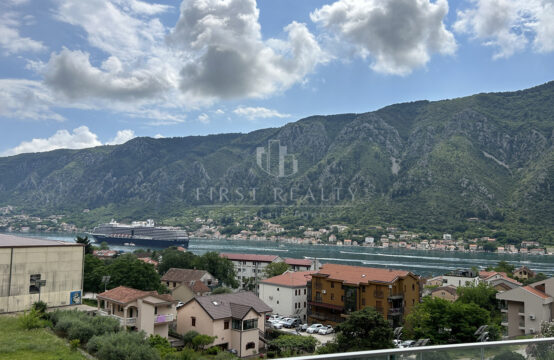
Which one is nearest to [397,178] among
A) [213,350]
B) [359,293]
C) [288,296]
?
[288,296]

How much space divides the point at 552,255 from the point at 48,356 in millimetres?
101465

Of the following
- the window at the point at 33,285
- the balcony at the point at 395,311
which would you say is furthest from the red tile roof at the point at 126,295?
the balcony at the point at 395,311

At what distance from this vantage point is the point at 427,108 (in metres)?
186

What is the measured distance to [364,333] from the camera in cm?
1805

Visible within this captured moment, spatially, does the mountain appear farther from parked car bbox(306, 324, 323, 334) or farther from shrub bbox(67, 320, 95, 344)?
shrub bbox(67, 320, 95, 344)

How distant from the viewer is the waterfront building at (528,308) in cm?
2023

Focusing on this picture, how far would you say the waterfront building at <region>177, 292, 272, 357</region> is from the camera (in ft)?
62.4

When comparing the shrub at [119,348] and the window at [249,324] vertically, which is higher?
the shrub at [119,348]

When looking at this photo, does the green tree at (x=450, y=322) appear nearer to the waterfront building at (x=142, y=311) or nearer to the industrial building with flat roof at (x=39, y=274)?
the waterfront building at (x=142, y=311)

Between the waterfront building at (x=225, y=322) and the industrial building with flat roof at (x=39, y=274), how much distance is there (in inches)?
213

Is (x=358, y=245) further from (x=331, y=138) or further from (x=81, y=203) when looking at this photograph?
(x=81, y=203)

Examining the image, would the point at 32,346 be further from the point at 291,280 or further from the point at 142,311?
the point at 291,280

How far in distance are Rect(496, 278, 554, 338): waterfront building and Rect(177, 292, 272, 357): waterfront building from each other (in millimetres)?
12931

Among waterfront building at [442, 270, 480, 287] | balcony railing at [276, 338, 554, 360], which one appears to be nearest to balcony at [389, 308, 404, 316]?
waterfront building at [442, 270, 480, 287]
